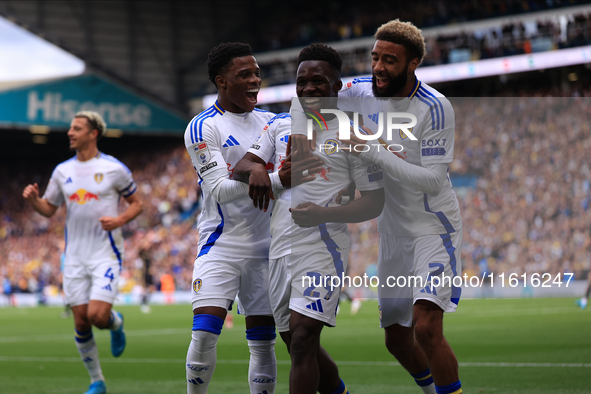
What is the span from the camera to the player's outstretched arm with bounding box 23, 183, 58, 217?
6766mm

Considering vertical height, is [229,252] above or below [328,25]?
below

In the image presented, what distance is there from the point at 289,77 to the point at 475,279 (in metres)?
26.3

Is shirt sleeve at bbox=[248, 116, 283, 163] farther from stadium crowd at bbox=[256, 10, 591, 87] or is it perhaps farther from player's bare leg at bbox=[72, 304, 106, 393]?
stadium crowd at bbox=[256, 10, 591, 87]

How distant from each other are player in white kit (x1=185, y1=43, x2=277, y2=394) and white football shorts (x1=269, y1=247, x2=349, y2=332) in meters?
0.42

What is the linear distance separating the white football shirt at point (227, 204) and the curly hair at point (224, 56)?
0.92ft

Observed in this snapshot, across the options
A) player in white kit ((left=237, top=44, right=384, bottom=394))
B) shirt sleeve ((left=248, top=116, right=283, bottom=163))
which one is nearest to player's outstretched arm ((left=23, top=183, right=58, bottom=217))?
shirt sleeve ((left=248, top=116, right=283, bottom=163))

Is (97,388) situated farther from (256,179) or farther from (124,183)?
(256,179)

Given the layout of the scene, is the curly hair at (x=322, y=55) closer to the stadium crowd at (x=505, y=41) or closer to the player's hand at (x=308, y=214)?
the player's hand at (x=308, y=214)

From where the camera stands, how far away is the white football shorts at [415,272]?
4.22 meters

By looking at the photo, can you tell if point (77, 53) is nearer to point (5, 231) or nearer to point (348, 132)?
point (5, 231)

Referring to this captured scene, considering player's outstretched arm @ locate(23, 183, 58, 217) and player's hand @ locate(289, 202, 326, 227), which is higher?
player's hand @ locate(289, 202, 326, 227)

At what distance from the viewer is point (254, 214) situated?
183 inches

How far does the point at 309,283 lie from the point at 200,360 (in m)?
0.97

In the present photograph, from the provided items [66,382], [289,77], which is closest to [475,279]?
[66,382]
